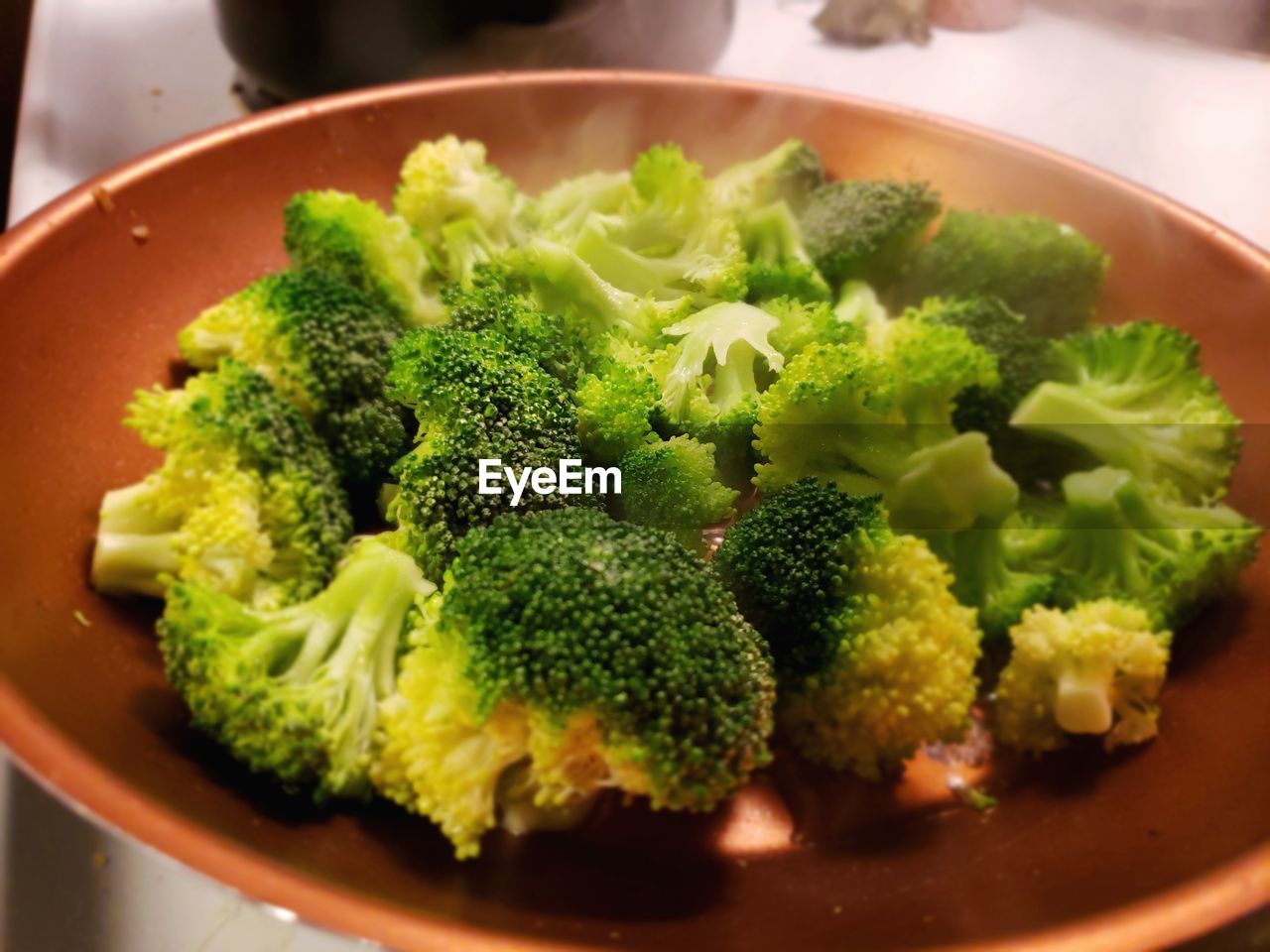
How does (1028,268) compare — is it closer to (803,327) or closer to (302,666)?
(803,327)

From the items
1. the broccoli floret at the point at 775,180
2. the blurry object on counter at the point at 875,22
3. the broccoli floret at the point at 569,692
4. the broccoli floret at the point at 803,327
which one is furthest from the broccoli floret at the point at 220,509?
the blurry object on counter at the point at 875,22

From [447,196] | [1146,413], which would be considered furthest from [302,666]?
[1146,413]

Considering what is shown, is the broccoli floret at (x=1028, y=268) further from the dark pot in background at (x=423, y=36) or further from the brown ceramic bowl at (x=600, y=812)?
the dark pot in background at (x=423, y=36)

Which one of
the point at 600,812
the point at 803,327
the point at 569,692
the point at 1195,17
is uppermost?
the point at 1195,17

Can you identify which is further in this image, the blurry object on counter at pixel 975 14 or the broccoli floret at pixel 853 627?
the blurry object on counter at pixel 975 14

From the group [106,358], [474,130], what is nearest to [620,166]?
[474,130]

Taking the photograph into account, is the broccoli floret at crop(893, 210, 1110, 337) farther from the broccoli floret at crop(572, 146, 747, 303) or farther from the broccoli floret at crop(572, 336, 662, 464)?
the broccoli floret at crop(572, 336, 662, 464)
